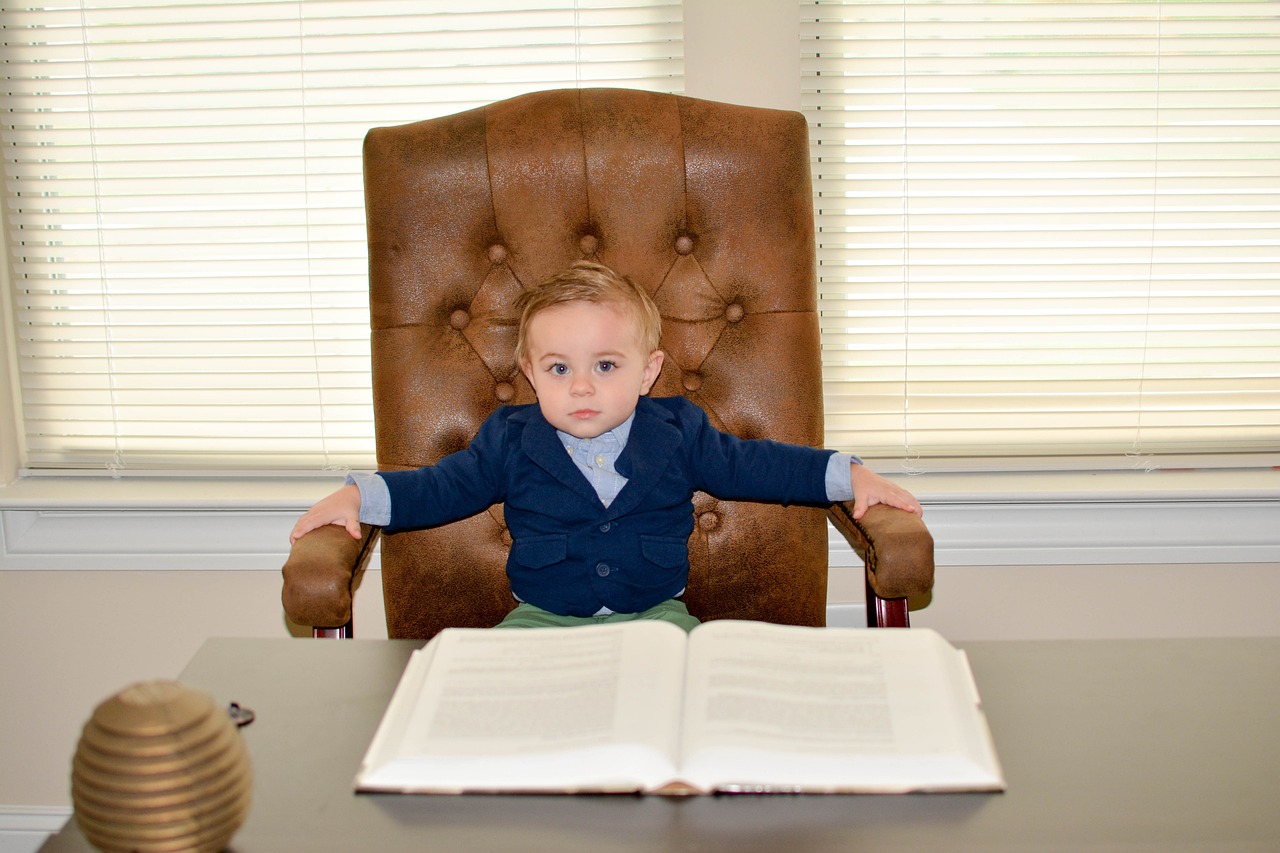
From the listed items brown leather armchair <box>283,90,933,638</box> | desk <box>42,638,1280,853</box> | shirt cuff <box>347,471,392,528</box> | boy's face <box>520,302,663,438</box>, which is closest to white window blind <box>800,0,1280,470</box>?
brown leather armchair <box>283,90,933,638</box>

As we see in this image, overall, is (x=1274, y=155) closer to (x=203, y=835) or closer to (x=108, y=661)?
(x=203, y=835)

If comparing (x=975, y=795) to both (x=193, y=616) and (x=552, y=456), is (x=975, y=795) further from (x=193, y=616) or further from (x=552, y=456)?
(x=193, y=616)

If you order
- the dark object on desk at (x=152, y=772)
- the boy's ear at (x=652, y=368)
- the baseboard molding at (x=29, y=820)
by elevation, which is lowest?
the baseboard molding at (x=29, y=820)

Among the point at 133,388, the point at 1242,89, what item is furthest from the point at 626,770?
the point at 1242,89

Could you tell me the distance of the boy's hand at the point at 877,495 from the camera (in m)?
1.41

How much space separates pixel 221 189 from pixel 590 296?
0.95 meters

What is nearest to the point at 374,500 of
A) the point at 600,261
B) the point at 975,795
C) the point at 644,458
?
the point at 644,458

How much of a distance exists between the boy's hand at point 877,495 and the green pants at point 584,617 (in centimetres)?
29

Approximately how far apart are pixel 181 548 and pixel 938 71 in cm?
172

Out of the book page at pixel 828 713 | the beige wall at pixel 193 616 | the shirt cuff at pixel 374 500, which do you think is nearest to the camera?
the book page at pixel 828 713

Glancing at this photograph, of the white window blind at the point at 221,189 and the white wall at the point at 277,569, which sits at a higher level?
the white window blind at the point at 221,189

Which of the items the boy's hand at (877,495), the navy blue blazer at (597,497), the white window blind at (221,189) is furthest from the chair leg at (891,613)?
the white window blind at (221,189)

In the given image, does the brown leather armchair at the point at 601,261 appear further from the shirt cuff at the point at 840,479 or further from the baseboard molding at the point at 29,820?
the baseboard molding at the point at 29,820

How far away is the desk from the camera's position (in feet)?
2.53
